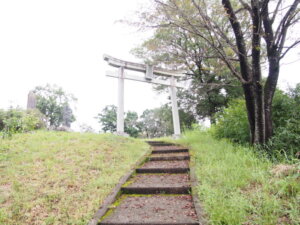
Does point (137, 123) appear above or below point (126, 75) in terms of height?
below

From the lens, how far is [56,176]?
10.1 feet

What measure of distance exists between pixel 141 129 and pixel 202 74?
1287 centimetres

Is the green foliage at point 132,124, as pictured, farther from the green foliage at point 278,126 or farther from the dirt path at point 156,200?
the dirt path at point 156,200

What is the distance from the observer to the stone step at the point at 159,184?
280 cm

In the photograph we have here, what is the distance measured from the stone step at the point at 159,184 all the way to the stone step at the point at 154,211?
0.11 m

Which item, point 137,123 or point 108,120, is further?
point 137,123

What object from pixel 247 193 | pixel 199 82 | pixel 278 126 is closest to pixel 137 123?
pixel 199 82

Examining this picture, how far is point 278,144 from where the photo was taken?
3529mm

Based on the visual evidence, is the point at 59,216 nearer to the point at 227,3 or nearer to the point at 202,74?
the point at 227,3

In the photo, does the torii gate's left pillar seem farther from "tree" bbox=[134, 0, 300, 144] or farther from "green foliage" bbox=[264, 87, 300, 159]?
"green foliage" bbox=[264, 87, 300, 159]

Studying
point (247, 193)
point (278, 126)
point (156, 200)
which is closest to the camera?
point (247, 193)

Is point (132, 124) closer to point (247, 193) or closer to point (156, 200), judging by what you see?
point (156, 200)

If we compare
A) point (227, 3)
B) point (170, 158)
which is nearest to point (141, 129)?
point (170, 158)

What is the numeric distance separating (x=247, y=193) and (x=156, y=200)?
3.96 feet
